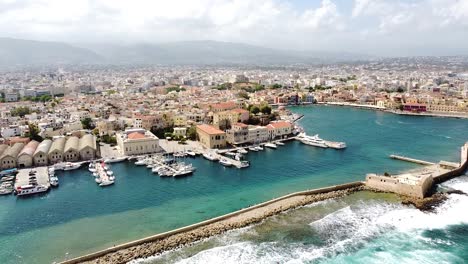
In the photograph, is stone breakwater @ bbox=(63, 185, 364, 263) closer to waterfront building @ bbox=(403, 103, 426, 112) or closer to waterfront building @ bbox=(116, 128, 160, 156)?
waterfront building @ bbox=(116, 128, 160, 156)

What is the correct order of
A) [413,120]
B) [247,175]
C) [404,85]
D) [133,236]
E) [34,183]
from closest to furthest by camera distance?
1. [133,236]
2. [34,183]
3. [247,175]
4. [413,120]
5. [404,85]

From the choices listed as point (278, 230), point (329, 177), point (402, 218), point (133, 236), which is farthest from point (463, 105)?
point (133, 236)

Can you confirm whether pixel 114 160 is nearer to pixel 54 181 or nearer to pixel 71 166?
pixel 71 166

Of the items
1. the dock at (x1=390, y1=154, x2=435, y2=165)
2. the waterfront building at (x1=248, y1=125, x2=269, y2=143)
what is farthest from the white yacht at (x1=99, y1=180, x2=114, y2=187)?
the dock at (x1=390, y1=154, x2=435, y2=165)

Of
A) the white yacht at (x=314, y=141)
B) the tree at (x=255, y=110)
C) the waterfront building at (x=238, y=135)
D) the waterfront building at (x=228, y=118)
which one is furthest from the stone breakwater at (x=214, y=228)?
the tree at (x=255, y=110)

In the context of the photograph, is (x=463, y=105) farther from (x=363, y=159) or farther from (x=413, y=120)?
(x=363, y=159)

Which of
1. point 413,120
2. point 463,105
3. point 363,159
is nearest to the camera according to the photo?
point 363,159

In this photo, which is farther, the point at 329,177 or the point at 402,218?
the point at 329,177
